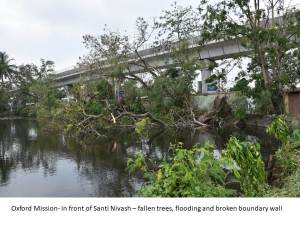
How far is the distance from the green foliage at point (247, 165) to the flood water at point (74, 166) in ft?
11.6

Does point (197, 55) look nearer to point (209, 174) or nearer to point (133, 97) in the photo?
point (133, 97)

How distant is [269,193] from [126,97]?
22825mm

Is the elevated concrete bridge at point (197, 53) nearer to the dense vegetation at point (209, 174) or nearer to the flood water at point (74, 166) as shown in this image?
the flood water at point (74, 166)

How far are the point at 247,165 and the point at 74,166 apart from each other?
26.5 feet

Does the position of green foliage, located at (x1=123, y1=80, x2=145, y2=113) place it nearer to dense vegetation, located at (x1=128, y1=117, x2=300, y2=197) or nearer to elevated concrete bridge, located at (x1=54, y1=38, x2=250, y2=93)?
elevated concrete bridge, located at (x1=54, y1=38, x2=250, y2=93)

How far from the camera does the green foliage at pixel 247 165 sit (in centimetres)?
575

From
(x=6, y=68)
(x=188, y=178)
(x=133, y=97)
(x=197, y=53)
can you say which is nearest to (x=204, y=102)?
(x=197, y=53)

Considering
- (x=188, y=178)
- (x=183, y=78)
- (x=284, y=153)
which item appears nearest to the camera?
(x=188, y=178)

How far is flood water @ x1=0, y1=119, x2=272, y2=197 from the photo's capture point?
9.53 metres

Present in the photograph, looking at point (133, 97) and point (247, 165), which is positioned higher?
point (133, 97)

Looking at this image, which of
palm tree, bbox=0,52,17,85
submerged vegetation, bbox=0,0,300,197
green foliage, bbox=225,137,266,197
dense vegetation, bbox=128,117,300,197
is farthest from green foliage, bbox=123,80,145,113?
palm tree, bbox=0,52,17,85

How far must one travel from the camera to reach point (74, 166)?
12766mm

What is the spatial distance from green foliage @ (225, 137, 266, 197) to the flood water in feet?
11.6

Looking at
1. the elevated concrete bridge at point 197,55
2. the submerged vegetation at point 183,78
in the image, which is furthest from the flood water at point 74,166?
the elevated concrete bridge at point 197,55
